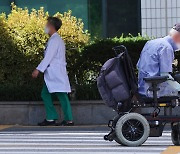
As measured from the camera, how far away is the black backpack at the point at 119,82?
9.65 metres

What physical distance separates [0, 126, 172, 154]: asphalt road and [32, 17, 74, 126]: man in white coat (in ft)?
1.54

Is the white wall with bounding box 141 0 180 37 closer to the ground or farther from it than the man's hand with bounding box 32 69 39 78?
farther from it

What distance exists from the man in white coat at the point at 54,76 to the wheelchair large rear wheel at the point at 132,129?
3.85m

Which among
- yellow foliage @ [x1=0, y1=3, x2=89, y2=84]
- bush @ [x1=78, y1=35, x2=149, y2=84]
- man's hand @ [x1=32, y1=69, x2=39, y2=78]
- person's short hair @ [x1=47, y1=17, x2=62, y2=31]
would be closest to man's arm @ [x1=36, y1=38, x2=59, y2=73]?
man's hand @ [x1=32, y1=69, x2=39, y2=78]

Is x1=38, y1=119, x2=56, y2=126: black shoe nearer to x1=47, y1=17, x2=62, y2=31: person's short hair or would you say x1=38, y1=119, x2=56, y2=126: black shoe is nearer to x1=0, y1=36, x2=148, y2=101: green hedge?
x1=0, y1=36, x2=148, y2=101: green hedge

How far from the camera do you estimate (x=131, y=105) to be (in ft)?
32.0

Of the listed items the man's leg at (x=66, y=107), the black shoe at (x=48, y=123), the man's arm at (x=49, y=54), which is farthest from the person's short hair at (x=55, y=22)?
the black shoe at (x=48, y=123)

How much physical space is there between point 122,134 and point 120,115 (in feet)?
0.97

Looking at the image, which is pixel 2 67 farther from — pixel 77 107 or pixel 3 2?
pixel 3 2

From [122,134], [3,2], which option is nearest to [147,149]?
[122,134]

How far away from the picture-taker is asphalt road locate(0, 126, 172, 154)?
30.7ft

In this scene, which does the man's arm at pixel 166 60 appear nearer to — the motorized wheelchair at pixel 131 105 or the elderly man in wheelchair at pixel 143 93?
the elderly man in wheelchair at pixel 143 93

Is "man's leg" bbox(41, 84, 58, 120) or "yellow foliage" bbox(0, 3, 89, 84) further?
"yellow foliage" bbox(0, 3, 89, 84)

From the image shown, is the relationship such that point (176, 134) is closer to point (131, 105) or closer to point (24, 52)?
point (131, 105)
